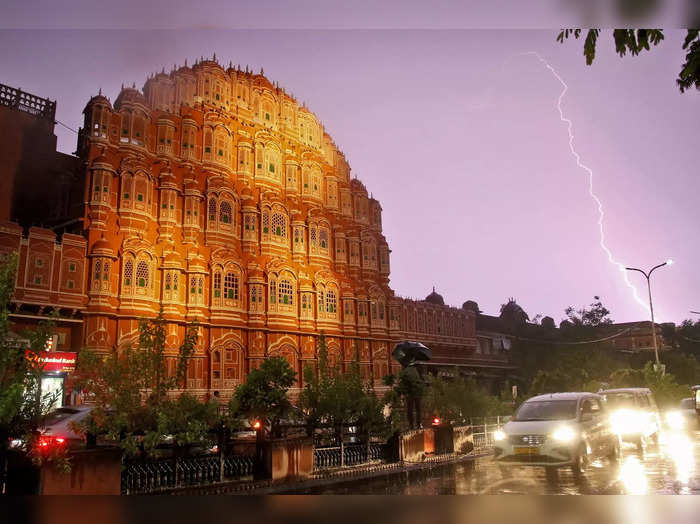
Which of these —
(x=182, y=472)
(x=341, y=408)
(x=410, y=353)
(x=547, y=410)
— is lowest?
(x=182, y=472)

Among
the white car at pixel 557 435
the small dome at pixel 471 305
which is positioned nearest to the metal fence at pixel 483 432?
the white car at pixel 557 435

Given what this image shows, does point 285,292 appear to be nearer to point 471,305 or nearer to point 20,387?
point 20,387

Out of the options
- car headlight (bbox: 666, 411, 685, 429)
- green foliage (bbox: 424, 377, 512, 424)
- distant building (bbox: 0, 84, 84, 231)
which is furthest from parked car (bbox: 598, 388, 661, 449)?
distant building (bbox: 0, 84, 84, 231)

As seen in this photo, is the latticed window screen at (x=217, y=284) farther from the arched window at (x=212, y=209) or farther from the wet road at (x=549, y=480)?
the wet road at (x=549, y=480)

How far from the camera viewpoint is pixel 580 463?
12.4 metres

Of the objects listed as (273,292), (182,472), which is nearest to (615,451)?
(182,472)

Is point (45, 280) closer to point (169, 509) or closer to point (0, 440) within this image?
point (0, 440)

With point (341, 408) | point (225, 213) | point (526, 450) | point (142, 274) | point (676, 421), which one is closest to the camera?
point (526, 450)

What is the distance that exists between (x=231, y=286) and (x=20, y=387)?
3121 cm

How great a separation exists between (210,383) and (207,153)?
15.3 m

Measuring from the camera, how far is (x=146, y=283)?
106 ft

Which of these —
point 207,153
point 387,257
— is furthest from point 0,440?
point 387,257

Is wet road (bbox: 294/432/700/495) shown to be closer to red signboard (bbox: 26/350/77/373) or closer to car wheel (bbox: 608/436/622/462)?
car wheel (bbox: 608/436/622/462)

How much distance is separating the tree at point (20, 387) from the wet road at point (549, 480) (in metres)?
6.79
